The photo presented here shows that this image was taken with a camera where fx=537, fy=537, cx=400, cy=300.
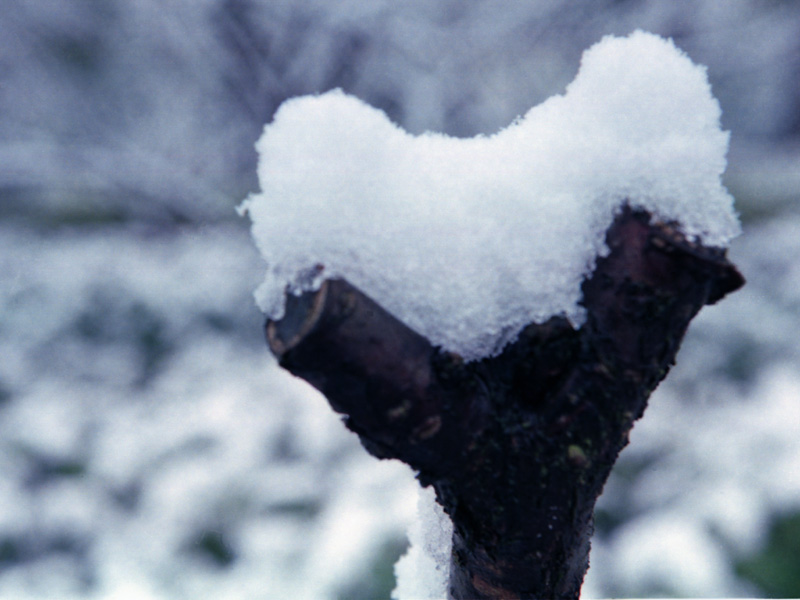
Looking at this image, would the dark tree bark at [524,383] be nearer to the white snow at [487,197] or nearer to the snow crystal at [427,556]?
the white snow at [487,197]

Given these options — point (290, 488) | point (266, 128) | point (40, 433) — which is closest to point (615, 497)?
point (290, 488)

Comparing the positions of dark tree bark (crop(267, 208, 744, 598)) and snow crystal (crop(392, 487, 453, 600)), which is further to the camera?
snow crystal (crop(392, 487, 453, 600))

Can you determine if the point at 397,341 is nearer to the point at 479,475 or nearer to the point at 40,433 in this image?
the point at 479,475

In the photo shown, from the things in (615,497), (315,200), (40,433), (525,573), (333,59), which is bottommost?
(525,573)

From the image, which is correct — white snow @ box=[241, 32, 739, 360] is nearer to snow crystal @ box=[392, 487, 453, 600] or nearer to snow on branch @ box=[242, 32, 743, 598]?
snow on branch @ box=[242, 32, 743, 598]

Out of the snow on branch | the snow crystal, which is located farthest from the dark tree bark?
the snow crystal

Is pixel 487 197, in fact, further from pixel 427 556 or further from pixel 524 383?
pixel 427 556
